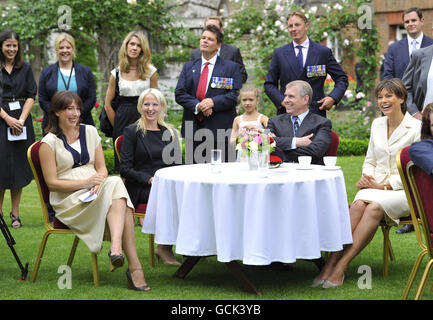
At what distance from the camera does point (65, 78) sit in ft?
24.5

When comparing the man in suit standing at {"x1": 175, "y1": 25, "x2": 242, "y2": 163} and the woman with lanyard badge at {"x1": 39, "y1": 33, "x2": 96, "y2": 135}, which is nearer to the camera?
the man in suit standing at {"x1": 175, "y1": 25, "x2": 242, "y2": 163}

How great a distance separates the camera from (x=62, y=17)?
534 inches

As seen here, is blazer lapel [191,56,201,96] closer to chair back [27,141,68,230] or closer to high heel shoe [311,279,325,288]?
chair back [27,141,68,230]

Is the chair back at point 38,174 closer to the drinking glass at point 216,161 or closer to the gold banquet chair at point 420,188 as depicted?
the drinking glass at point 216,161

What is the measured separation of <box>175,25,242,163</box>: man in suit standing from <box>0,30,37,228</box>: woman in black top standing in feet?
5.78

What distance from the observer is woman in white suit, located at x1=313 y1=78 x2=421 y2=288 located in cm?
504

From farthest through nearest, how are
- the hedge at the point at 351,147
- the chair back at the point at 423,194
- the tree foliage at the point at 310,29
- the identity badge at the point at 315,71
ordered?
1. the tree foliage at the point at 310,29
2. the hedge at the point at 351,147
3. the identity badge at the point at 315,71
4. the chair back at the point at 423,194

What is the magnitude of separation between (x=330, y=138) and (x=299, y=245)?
1458mm

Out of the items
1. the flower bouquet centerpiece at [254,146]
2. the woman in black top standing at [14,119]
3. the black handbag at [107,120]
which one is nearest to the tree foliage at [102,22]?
the woman in black top standing at [14,119]

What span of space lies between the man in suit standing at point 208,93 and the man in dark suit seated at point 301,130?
1161mm

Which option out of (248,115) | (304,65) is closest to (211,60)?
(248,115)

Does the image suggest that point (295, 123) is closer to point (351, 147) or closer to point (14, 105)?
point (14, 105)

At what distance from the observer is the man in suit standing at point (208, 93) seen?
6879mm

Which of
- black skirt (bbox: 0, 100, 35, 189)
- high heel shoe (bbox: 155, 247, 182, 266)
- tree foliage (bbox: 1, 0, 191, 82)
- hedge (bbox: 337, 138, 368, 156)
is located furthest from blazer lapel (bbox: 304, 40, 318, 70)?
tree foliage (bbox: 1, 0, 191, 82)
